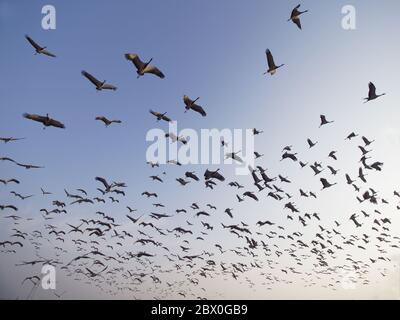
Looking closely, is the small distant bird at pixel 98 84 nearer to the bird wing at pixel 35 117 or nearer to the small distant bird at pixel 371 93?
the bird wing at pixel 35 117

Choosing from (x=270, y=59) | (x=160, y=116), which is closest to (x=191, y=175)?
(x=160, y=116)

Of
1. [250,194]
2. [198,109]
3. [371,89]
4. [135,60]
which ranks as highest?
[135,60]

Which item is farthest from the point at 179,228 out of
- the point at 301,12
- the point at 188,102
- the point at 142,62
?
the point at 301,12

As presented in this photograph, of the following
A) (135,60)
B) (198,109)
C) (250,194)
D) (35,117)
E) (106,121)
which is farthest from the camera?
(250,194)

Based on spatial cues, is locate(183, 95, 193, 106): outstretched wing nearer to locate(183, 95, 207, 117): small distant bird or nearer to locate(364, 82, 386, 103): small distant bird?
locate(183, 95, 207, 117): small distant bird

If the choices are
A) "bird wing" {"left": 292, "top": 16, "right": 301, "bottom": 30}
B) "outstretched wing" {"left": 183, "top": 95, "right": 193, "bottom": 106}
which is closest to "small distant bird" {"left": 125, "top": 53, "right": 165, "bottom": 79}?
"outstretched wing" {"left": 183, "top": 95, "right": 193, "bottom": 106}

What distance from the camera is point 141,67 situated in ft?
44.1

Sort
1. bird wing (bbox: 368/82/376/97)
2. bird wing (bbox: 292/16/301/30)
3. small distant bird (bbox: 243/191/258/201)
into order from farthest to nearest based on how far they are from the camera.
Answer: small distant bird (bbox: 243/191/258/201), bird wing (bbox: 368/82/376/97), bird wing (bbox: 292/16/301/30)

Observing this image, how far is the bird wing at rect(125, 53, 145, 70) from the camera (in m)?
12.7

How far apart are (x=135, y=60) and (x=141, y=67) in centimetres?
47

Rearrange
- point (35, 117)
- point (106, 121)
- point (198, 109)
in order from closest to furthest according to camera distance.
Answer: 1. point (35, 117)
2. point (198, 109)
3. point (106, 121)

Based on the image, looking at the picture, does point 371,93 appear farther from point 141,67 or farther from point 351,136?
point 141,67

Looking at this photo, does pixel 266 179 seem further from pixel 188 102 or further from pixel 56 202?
pixel 56 202

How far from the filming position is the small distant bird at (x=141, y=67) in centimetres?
1277
